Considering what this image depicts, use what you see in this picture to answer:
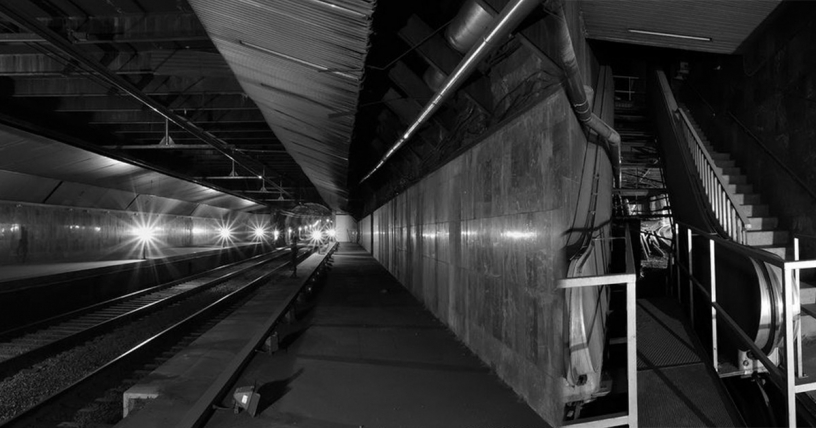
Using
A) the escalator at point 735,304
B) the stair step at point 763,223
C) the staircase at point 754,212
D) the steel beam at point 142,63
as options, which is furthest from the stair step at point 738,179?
the steel beam at point 142,63

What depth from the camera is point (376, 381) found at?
227 inches

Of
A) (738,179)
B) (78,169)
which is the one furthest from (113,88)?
(738,179)

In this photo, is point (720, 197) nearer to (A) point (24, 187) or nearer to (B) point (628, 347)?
(B) point (628, 347)

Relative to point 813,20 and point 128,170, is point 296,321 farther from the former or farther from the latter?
point 128,170

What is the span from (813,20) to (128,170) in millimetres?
20237

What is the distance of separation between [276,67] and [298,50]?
0.84 metres

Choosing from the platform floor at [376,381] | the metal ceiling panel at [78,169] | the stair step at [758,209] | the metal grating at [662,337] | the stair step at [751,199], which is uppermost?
the metal ceiling panel at [78,169]

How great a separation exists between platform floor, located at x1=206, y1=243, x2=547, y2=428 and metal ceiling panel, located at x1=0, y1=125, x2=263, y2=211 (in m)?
9.29

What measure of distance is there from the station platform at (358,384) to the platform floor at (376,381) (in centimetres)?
1

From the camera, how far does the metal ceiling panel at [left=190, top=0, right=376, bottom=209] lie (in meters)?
4.21

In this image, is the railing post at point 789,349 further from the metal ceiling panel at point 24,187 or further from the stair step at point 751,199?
the metal ceiling panel at point 24,187

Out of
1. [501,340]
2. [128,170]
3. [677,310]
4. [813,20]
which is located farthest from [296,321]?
[128,170]

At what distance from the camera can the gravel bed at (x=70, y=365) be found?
20.9 ft

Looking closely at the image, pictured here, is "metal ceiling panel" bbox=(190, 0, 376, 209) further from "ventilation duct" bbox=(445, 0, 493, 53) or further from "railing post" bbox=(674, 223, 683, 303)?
"railing post" bbox=(674, 223, 683, 303)
